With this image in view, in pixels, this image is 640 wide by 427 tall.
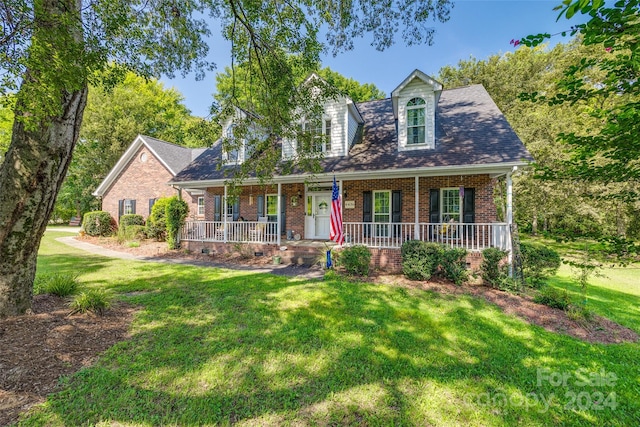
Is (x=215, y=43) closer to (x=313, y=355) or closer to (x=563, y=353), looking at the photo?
(x=313, y=355)

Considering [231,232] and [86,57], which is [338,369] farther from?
[231,232]

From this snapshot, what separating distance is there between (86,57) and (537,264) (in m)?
9.65

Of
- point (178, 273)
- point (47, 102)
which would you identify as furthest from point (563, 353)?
point (178, 273)

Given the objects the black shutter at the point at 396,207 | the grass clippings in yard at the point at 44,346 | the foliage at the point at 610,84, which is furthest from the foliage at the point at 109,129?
the foliage at the point at 610,84

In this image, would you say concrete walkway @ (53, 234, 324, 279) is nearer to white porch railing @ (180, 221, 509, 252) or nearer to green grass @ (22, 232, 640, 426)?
white porch railing @ (180, 221, 509, 252)

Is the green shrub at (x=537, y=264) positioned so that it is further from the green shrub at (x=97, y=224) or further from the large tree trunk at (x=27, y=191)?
the green shrub at (x=97, y=224)

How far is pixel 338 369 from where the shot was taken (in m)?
3.41

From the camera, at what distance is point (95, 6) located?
3.89 m

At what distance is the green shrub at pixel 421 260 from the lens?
24.7ft

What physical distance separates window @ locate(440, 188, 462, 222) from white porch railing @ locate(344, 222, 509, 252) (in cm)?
37

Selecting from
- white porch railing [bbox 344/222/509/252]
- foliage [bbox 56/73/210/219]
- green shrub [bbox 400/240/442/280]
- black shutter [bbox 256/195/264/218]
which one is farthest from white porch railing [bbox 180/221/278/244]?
foliage [bbox 56/73/210/219]

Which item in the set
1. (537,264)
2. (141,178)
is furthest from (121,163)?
(537,264)

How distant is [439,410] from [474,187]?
8.70 metres

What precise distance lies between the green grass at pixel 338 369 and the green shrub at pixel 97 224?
15966 mm
